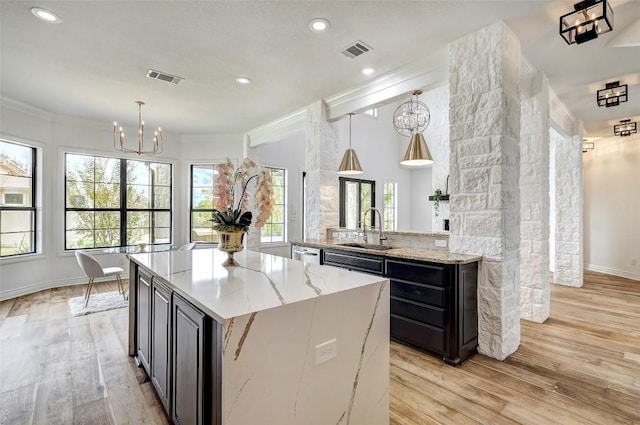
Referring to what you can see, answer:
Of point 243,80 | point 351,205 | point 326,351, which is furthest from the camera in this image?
point 351,205

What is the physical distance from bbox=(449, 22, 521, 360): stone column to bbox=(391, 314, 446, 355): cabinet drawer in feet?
1.40

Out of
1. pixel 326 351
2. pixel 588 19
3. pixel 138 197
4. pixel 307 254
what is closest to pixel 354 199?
pixel 307 254

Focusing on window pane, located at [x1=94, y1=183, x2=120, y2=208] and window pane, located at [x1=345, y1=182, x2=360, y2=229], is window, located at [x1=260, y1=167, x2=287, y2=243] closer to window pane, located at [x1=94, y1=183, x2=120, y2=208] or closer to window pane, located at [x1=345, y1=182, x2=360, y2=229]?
window pane, located at [x1=345, y1=182, x2=360, y2=229]

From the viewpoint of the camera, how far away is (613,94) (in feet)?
12.1

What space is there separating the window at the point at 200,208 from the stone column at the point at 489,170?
5.03 m

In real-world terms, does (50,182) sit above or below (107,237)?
above

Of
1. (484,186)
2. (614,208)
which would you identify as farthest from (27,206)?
(614,208)

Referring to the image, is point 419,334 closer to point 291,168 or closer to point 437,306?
point 437,306

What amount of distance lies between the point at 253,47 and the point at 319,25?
735mm

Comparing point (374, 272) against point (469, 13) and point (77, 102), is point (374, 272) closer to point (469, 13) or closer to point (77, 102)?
point (469, 13)

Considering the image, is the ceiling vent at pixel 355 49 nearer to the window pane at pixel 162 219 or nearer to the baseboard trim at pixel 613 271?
the window pane at pixel 162 219

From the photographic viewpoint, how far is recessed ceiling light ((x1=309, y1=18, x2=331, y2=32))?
101 inches

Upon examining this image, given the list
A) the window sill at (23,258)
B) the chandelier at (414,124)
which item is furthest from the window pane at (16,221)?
the chandelier at (414,124)

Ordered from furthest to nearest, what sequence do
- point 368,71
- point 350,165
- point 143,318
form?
point 350,165 → point 368,71 → point 143,318
